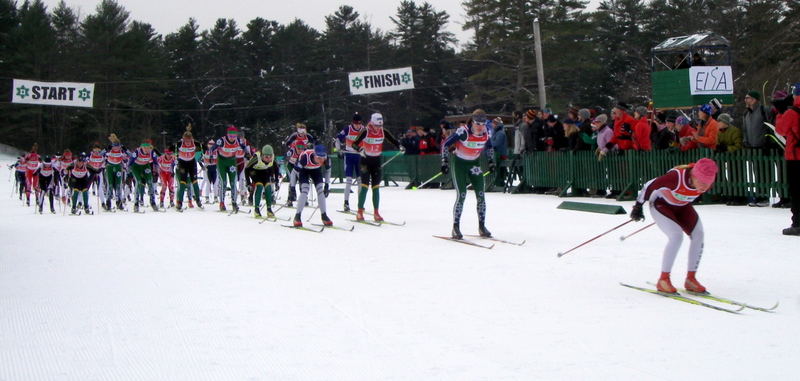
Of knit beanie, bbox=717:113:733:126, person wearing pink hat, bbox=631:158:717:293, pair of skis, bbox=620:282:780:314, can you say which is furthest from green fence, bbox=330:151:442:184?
pair of skis, bbox=620:282:780:314

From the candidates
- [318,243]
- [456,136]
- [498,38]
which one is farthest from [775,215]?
[498,38]

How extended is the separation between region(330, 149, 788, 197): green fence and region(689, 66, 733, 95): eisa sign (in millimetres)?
6341

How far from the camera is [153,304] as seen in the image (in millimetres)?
7020

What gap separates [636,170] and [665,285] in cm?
1084

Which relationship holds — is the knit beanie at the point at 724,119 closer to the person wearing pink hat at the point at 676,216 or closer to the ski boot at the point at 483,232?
the ski boot at the point at 483,232

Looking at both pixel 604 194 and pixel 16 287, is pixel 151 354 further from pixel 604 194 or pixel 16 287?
pixel 604 194

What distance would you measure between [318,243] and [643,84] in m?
43.2

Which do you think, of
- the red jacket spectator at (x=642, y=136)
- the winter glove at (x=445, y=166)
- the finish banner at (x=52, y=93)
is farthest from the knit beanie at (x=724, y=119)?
the finish banner at (x=52, y=93)

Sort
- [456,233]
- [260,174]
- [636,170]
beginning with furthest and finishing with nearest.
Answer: [636,170] → [260,174] → [456,233]

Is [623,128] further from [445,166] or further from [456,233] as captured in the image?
[456,233]

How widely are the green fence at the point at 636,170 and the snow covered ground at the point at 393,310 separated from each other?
2269 mm

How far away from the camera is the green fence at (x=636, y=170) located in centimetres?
1420

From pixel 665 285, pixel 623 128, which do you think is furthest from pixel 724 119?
pixel 665 285

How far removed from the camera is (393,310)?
257 inches
